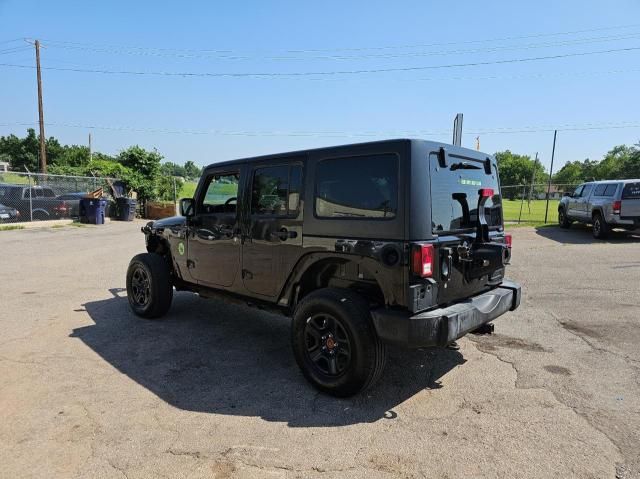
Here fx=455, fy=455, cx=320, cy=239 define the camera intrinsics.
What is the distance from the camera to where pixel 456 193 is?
3.71 m

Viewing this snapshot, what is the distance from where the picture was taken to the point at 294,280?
4.02m

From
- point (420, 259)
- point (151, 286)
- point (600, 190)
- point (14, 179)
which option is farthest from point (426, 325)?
point (14, 179)

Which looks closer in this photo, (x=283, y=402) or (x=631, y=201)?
(x=283, y=402)

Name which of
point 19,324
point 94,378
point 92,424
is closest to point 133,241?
point 19,324

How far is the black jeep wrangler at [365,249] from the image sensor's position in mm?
3262

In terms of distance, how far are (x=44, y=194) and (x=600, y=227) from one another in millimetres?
20696

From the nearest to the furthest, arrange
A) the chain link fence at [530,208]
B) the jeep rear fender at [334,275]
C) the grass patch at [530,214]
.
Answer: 1. the jeep rear fender at [334,275]
2. the chain link fence at [530,208]
3. the grass patch at [530,214]

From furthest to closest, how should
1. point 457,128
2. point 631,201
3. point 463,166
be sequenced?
point 631,201 < point 457,128 < point 463,166

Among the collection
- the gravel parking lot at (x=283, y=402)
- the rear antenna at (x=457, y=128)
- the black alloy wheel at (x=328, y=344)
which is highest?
the rear antenna at (x=457, y=128)

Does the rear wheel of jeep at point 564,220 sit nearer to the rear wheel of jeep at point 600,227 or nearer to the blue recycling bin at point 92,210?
the rear wheel of jeep at point 600,227

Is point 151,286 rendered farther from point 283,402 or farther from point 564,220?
point 564,220

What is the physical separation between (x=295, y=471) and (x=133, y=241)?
1287 cm

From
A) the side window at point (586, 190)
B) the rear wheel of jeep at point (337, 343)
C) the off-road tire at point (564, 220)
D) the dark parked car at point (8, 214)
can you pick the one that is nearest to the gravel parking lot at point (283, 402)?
the rear wheel of jeep at point (337, 343)

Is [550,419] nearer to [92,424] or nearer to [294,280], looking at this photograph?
[294,280]
